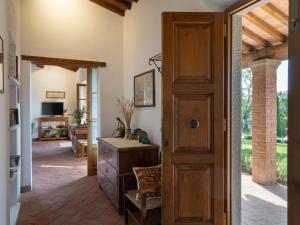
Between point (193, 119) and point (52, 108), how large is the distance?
951cm

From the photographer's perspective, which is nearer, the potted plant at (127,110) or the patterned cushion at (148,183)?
the patterned cushion at (148,183)

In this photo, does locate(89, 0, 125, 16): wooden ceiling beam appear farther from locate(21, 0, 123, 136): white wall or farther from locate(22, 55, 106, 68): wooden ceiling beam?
locate(22, 55, 106, 68): wooden ceiling beam

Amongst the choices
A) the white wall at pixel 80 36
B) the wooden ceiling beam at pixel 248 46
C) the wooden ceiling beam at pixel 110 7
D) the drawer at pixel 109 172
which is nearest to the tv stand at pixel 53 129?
the white wall at pixel 80 36

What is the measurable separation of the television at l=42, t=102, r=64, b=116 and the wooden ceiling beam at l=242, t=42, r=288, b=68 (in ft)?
27.0

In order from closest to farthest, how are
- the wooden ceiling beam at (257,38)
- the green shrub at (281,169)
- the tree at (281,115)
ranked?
the wooden ceiling beam at (257,38) → the tree at (281,115) → the green shrub at (281,169)

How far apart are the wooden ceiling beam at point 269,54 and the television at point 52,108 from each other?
27.0 feet

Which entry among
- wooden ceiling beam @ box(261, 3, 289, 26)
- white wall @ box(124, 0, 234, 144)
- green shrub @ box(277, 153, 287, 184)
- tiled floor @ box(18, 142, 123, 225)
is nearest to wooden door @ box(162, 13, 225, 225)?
white wall @ box(124, 0, 234, 144)

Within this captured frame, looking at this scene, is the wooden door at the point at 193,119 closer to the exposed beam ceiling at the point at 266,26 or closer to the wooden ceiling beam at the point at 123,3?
the exposed beam ceiling at the point at 266,26

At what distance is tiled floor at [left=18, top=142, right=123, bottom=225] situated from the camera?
300 centimetres

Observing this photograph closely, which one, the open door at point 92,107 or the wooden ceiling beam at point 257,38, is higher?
the wooden ceiling beam at point 257,38

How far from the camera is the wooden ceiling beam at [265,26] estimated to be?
3607 millimetres

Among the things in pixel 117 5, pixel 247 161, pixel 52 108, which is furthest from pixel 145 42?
pixel 52 108

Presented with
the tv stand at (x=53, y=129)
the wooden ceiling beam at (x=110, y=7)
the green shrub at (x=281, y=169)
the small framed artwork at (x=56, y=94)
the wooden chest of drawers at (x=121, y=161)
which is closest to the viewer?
the wooden chest of drawers at (x=121, y=161)

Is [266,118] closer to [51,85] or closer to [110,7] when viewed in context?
[110,7]
